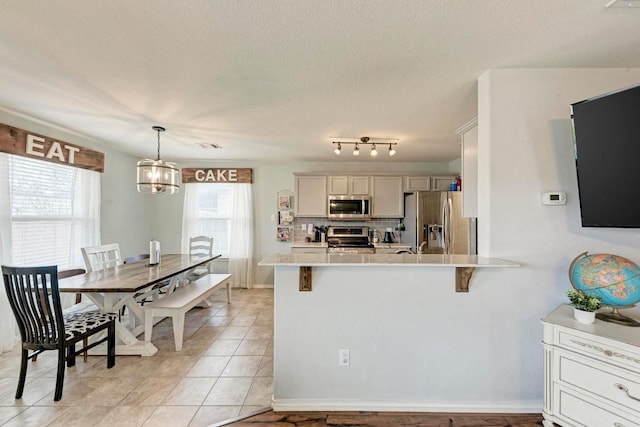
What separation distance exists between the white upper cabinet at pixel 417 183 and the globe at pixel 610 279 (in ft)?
10.8

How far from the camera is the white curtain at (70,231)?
2801 mm

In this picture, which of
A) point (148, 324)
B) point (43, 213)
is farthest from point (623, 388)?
point (43, 213)

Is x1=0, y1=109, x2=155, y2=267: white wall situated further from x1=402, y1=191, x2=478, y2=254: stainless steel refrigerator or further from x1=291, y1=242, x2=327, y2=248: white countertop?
x1=402, y1=191, x2=478, y2=254: stainless steel refrigerator

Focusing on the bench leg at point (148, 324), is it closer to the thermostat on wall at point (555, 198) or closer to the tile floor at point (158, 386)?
the tile floor at point (158, 386)

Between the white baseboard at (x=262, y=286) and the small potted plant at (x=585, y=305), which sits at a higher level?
the small potted plant at (x=585, y=305)

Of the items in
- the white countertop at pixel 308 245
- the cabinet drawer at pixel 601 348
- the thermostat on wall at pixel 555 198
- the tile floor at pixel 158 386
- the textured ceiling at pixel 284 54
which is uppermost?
the textured ceiling at pixel 284 54

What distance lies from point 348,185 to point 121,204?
3.87 metres

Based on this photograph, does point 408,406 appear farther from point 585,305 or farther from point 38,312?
point 38,312

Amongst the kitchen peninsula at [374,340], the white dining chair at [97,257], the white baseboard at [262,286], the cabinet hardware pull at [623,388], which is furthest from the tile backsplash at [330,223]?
the cabinet hardware pull at [623,388]

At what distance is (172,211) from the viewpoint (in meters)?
5.47

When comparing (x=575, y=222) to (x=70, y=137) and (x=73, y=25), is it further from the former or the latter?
(x=70, y=137)

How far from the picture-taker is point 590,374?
1523 mm

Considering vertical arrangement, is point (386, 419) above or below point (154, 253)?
below

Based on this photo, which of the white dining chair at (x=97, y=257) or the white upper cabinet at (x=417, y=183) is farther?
the white upper cabinet at (x=417, y=183)
